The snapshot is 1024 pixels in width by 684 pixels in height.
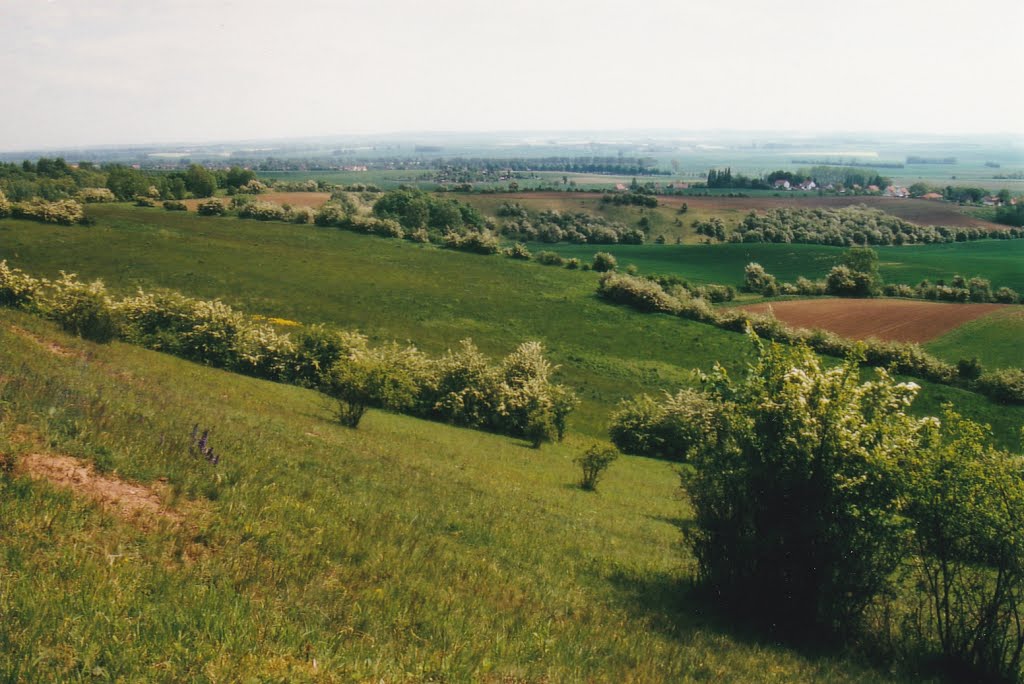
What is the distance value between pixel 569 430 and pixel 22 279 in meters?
35.5

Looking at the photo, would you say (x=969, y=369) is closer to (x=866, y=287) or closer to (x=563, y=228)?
(x=866, y=287)

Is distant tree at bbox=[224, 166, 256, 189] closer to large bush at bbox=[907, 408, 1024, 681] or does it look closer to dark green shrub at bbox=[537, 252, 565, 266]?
dark green shrub at bbox=[537, 252, 565, 266]

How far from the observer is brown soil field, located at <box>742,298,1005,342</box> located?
220 ft

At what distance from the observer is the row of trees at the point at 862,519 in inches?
423

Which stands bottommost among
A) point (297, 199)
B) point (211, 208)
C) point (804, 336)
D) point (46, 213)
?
point (804, 336)

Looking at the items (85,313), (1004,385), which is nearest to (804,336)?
(1004,385)

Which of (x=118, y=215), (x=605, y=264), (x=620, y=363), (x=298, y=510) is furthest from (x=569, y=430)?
(x=118, y=215)

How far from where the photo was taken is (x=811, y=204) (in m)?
166

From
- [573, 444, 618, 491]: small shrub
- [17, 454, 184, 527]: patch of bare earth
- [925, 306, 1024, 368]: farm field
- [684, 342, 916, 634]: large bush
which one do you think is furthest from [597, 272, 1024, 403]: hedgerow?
[17, 454, 184, 527]: patch of bare earth

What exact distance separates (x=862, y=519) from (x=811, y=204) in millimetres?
177874

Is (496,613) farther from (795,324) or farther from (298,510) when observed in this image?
(795,324)

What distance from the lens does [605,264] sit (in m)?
97.9

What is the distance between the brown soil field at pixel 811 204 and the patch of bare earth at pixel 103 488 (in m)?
156

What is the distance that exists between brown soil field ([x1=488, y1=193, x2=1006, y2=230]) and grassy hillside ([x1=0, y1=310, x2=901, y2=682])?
150968 mm
